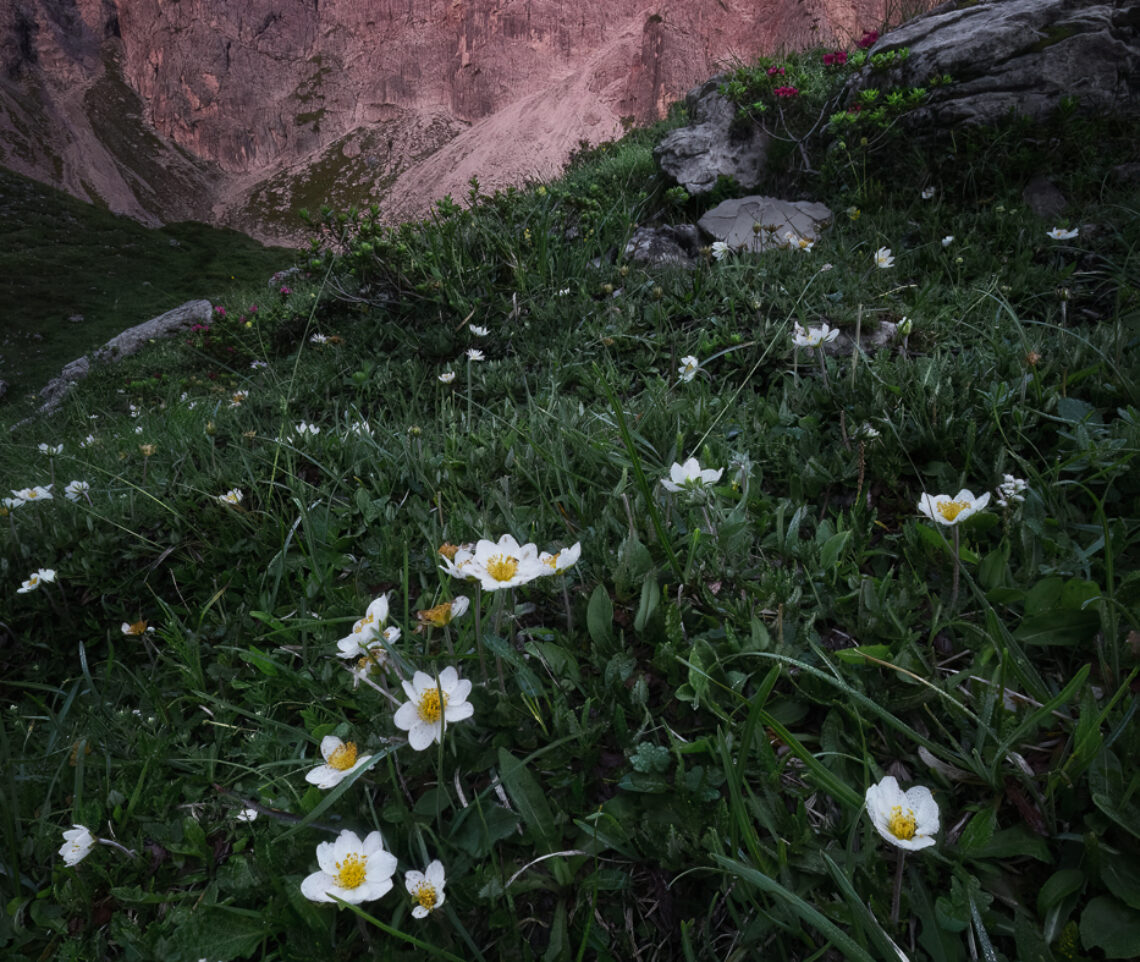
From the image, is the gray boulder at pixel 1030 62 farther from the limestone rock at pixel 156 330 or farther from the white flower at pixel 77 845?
the limestone rock at pixel 156 330

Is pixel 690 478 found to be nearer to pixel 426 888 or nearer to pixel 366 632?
pixel 366 632

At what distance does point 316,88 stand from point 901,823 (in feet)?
184

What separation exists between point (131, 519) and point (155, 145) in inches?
2300

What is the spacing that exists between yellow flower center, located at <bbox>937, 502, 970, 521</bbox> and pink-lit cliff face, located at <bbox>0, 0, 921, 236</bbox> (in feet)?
93.2

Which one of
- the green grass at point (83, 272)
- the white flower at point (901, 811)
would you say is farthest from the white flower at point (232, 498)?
the green grass at point (83, 272)

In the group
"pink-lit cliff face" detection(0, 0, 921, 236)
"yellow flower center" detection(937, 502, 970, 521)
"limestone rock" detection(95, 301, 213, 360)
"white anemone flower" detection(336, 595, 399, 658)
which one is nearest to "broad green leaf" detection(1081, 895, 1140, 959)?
"yellow flower center" detection(937, 502, 970, 521)

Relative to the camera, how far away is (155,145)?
45.7 m

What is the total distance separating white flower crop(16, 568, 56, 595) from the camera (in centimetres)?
196

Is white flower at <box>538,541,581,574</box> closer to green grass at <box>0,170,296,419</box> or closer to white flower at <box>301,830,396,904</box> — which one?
white flower at <box>301,830,396,904</box>

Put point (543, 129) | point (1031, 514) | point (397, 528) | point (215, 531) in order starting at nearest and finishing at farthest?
point (1031, 514)
point (397, 528)
point (215, 531)
point (543, 129)

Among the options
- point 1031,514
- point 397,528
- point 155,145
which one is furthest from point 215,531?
point 155,145

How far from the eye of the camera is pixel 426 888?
0.92m

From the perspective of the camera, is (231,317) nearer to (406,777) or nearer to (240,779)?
(240,779)

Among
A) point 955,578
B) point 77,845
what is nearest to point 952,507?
point 955,578
